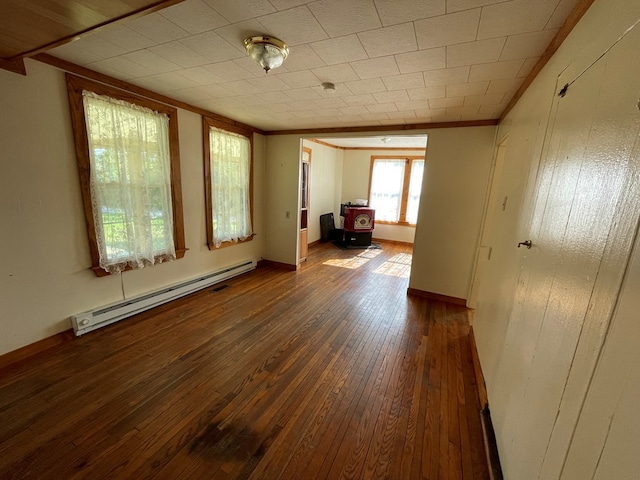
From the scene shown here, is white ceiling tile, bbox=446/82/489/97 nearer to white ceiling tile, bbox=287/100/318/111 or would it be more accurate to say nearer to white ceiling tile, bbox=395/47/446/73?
white ceiling tile, bbox=395/47/446/73

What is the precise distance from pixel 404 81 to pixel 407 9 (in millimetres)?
883

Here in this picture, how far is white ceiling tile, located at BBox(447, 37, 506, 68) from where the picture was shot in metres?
1.51

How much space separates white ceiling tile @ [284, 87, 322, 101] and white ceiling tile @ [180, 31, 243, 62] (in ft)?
2.35

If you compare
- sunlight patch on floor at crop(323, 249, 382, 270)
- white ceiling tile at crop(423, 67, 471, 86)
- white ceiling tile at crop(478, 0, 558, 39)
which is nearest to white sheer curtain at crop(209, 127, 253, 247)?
sunlight patch on floor at crop(323, 249, 382, 270)

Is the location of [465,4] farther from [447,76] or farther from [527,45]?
[447,76]

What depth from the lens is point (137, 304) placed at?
109 inches

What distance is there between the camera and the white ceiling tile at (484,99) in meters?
2.31

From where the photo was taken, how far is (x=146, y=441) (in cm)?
146

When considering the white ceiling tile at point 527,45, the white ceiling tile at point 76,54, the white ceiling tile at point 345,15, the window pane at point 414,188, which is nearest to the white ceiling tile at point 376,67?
the white ceiling tile at point 345,15

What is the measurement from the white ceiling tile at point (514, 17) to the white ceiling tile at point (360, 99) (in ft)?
3.86

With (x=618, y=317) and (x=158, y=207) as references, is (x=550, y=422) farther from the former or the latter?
(x=158, y=207)

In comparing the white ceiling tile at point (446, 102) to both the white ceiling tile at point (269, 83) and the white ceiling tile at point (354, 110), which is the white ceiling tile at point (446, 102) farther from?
the white ceiling tile at point (269, 83)

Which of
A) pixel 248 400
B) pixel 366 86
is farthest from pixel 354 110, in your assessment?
pixel 248 400

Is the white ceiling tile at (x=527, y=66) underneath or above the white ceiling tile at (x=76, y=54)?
above
